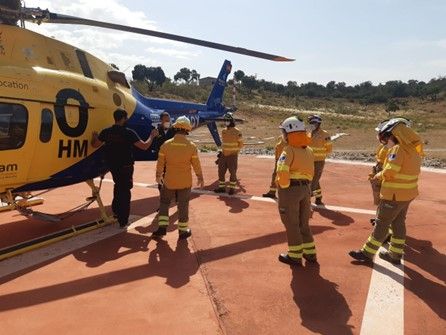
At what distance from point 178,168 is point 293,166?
2056 mm

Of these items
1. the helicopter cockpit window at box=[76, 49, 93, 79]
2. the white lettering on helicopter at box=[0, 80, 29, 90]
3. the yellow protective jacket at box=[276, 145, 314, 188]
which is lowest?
the yellow protective jacket at box=[276, 145, 314, 188]

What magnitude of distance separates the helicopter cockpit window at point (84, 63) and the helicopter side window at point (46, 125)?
130 cm

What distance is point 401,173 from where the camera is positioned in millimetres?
5559

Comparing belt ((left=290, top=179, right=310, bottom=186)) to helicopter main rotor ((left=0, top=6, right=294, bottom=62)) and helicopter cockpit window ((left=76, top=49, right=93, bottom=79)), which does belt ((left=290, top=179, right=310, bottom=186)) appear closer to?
helicopter main rotor ((left=0, top=6, right=294, bottom=62))

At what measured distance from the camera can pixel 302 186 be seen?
18.2ft

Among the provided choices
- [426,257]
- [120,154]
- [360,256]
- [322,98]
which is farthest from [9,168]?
[322,98]

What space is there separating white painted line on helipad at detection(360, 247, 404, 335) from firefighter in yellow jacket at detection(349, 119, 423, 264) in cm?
31

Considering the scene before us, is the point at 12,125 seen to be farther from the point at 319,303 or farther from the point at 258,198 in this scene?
the point at 258,198

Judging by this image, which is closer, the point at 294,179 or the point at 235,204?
the point at 294,179

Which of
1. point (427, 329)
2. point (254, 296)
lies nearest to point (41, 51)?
point (254, 296)

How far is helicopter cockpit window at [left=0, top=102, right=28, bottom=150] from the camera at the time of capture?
570 cm

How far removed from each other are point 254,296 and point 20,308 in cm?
252

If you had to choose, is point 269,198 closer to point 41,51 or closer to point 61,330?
point 41,51

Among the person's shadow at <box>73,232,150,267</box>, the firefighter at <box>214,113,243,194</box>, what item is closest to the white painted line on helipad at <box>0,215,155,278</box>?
the person's shadow at <box>73,232,150,267</box>
